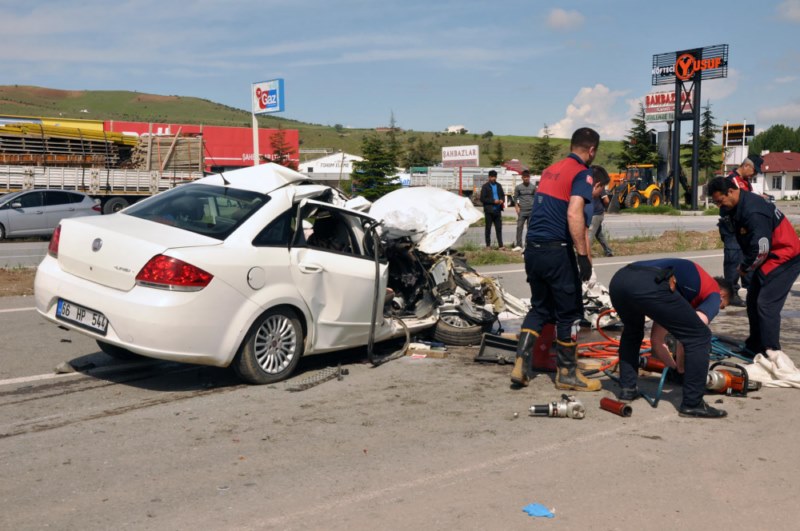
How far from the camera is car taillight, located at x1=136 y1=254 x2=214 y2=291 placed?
5961 millimetres

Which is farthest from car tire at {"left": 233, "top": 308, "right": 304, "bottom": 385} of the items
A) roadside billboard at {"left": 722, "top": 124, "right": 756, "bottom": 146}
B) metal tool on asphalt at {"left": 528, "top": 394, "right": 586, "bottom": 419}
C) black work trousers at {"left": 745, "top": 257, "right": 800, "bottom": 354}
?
roadside billboard at {"left": 722, "top": 124, "right": 756, "bottom": 146}

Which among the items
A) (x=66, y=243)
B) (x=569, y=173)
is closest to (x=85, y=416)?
(x=66, y=243)

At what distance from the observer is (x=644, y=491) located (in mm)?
4523

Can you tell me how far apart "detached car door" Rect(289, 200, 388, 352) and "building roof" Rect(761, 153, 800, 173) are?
3544 inches

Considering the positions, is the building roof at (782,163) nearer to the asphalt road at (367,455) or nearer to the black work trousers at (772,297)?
the black work trousers at (772,297)

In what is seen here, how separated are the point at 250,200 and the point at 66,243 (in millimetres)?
1514

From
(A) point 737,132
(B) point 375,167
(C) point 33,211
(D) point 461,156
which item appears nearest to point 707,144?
(A) point 737,132

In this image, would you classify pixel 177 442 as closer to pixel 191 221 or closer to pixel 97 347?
Answer: pixel 191 221

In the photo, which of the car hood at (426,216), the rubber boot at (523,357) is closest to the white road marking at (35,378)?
the car hood at (426,216)

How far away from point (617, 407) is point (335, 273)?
262 cm

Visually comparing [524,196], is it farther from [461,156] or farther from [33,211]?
[461,156]

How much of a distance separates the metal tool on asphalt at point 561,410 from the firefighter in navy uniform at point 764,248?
8.21 ft

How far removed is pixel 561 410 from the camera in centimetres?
591

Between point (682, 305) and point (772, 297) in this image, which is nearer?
point (682, 305)
